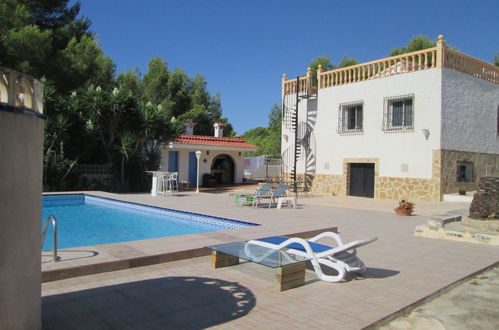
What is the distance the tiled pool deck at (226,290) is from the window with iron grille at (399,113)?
403 inches

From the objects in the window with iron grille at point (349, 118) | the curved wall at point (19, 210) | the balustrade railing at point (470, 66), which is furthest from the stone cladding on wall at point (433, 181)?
the curved wall at point (19, 210)

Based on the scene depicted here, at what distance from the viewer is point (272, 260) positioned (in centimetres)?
479

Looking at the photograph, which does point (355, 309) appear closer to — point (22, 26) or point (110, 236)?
point (110, 236)

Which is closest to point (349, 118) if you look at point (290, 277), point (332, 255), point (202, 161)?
point (202, 161)

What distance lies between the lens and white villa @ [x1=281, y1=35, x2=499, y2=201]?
16.3 metres

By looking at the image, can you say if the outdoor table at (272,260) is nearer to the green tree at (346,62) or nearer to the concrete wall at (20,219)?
the concrete wall at (20,219)

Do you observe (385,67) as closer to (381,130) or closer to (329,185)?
(381,130)

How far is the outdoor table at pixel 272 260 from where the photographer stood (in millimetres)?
4695

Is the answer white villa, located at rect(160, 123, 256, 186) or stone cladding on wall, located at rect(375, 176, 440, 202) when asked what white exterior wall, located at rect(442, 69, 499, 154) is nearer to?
stone cladding on wall, located at rect(375, 176, 440, 202)

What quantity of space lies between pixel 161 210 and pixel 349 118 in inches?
446

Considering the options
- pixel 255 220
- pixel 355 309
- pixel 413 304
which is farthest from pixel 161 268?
pixel 255 220

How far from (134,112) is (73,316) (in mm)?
15197

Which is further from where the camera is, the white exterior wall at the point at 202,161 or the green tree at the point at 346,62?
the green tree at the point at 346,62

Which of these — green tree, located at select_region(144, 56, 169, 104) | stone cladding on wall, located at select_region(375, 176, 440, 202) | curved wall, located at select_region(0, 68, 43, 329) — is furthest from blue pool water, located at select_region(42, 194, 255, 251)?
green tree, located at select_region(144, 56, 169, 104)
